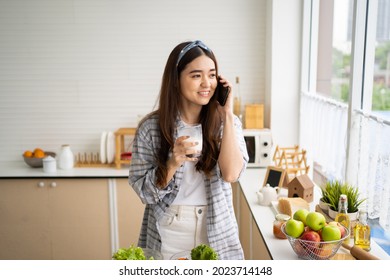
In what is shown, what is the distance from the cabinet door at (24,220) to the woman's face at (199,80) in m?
2.08

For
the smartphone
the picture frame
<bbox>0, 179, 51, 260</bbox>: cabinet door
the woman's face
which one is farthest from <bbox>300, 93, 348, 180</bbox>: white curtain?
<bbox>0, 179, 51, 260</bbox>: cabinet door

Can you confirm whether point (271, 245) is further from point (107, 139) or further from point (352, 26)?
point (107, 139)

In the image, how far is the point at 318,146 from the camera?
112 inches

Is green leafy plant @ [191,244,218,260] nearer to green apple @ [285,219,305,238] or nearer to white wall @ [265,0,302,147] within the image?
green apple @ [285,219,305,238]

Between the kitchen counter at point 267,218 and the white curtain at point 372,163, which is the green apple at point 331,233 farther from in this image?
the white curtain at point 372,163

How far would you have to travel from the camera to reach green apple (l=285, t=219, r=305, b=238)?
1633 millimetres

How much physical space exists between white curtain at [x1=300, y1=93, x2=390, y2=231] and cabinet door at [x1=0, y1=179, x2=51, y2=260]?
2036 mm

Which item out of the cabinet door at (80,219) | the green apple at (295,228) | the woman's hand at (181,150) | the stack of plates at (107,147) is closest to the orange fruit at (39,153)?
the cabinet door at (80,219)

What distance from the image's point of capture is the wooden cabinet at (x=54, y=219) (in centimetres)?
336

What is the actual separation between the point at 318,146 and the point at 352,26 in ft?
2.82

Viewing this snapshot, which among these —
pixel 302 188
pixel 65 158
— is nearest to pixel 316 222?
pixel 302 188
